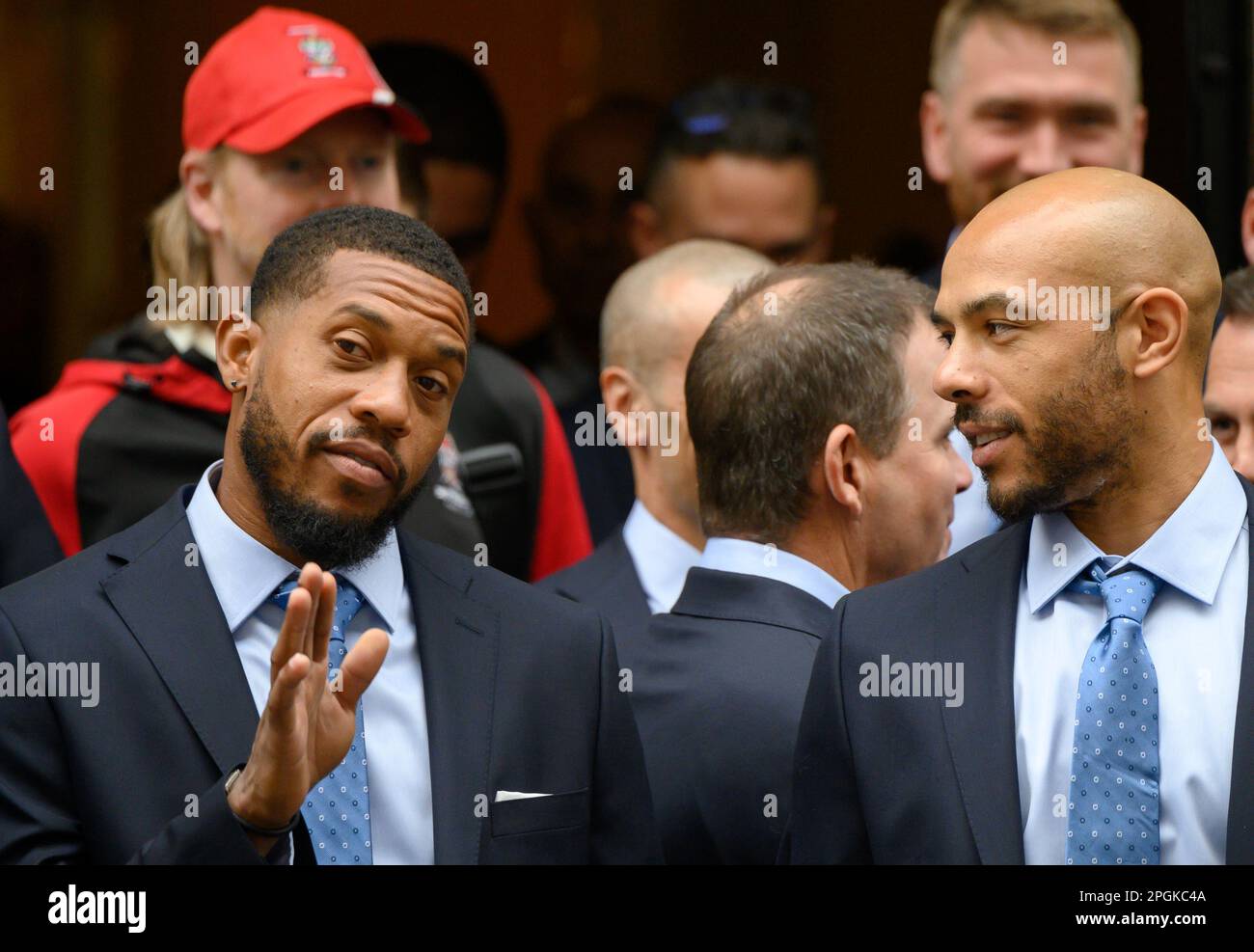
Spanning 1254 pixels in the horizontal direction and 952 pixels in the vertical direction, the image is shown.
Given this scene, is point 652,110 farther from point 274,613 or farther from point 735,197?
point 274,613

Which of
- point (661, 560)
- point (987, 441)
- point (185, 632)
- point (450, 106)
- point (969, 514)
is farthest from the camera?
point (450, 106)

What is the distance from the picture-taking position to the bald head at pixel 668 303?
446 centimetres

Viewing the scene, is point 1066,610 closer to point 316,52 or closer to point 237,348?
point 237,348

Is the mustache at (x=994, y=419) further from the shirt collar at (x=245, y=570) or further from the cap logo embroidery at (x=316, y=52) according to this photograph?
the cap logo embroidery at (x=316, y=52)

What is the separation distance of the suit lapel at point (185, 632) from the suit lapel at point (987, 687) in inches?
42.8

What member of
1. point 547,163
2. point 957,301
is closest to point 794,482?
point 957,301

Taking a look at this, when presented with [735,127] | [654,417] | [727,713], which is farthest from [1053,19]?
[727,713]

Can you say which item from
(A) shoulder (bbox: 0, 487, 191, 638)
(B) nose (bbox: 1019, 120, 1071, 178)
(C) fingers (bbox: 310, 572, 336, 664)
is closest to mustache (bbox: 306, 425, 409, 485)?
(A) shoulder (bbox: 0, 487, 191, 638)

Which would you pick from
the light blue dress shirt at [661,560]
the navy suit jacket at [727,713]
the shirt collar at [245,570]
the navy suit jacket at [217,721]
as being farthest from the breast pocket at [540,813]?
the light blue dress shirt at [661,560]

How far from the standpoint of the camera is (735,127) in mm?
5352

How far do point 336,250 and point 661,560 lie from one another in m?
1.38

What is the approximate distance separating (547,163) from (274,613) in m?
3.11

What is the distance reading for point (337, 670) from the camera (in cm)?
296

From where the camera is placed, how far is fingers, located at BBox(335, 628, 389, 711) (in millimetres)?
2691
